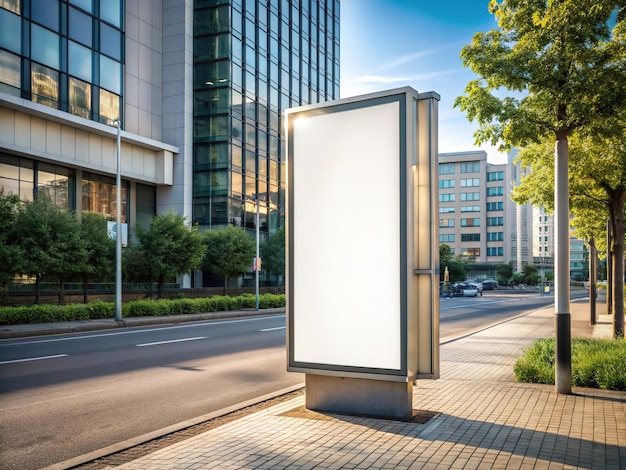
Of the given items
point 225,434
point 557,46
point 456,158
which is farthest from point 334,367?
point 456,158

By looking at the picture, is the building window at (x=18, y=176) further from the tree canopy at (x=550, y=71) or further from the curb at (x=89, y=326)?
the tree canopy at (x=550, y=71)

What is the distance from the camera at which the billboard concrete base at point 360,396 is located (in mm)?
6684

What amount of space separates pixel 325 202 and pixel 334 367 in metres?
2.01

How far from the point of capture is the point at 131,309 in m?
26.3

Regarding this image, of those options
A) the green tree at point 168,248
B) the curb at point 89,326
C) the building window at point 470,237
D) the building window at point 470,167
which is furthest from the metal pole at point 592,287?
the building window at point 470,167

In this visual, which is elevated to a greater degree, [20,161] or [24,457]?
[20,161]

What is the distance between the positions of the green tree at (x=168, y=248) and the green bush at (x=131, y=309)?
65.7 inches

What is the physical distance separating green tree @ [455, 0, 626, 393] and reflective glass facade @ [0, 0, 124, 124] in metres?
27.5

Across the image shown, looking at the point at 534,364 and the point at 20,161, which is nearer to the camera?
the point at 534,364

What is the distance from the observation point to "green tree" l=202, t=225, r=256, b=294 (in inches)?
1422

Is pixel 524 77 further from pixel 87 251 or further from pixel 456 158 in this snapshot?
pixel 456 158

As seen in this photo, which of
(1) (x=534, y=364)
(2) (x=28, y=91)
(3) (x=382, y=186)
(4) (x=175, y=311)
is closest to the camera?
(3) (x=382, y=186)

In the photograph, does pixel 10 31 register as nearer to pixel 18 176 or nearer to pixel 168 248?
pixel 18 176

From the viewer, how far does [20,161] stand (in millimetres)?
31672
